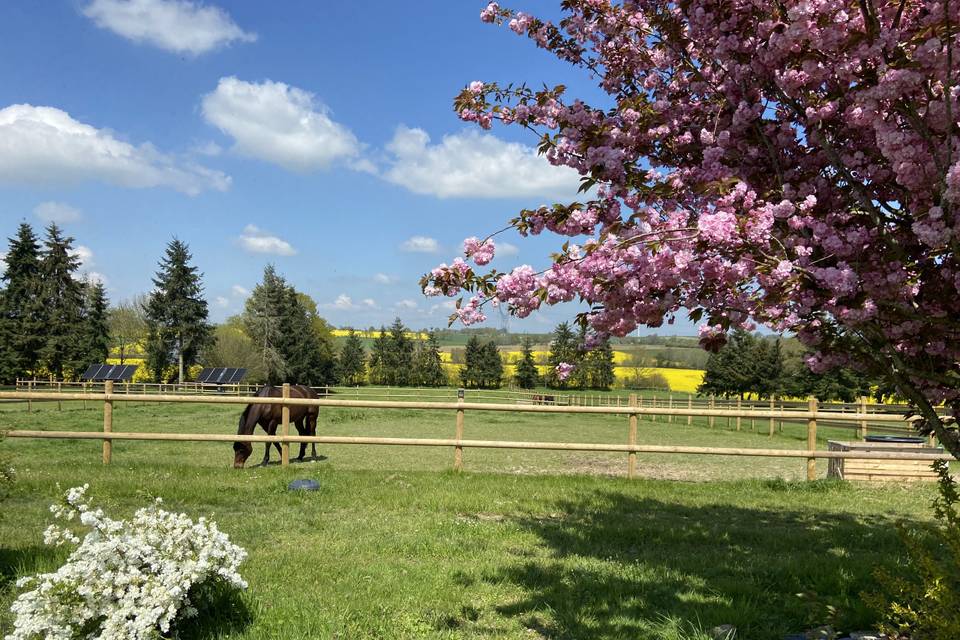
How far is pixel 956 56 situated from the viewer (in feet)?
7.62

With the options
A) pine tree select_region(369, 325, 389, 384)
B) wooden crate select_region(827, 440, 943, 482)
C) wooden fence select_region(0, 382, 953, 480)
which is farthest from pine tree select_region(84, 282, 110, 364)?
wooden crate select_region(827, 440, 943, 482)

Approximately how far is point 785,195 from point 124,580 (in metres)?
3.49

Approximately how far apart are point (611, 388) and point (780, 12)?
196 ft

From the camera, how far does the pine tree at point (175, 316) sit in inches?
1865

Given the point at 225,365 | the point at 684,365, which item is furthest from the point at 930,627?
the point at 684,365

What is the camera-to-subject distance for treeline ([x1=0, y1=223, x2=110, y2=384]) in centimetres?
4044

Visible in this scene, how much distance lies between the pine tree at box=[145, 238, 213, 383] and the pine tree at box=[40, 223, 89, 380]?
495 centimetres

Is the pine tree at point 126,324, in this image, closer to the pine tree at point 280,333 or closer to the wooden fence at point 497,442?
the pine tree at point 280,333

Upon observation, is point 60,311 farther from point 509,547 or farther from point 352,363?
point 509,547

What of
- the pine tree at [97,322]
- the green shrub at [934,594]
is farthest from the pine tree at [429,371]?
the green shrub at [934,594]

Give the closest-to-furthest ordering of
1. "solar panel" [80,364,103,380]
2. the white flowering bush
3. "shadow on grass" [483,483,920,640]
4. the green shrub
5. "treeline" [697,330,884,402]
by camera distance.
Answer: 1. the green shrub
2. the white flowering bush
3. "shadow on grass" [483,483,920,640]
4. "solar panel" [80,364,103,380]
5. "treeline" [697,330,884,402]

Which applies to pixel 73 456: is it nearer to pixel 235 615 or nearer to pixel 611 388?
pixel 235 615

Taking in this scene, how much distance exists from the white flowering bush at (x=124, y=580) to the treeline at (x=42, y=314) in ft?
151

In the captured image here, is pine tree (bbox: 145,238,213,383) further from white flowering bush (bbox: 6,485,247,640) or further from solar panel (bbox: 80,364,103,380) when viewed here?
white flowering bush (bbox: 6,485,247,640)
